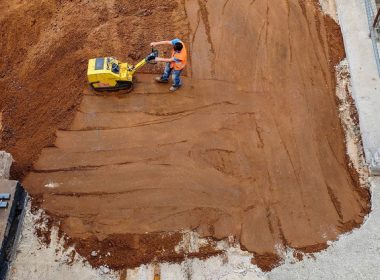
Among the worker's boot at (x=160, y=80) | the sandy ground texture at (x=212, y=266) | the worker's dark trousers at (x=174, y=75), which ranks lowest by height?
the sandy ground texture at (x=212, y=266)

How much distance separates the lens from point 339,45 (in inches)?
425

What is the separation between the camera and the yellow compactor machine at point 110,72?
30.1 feet

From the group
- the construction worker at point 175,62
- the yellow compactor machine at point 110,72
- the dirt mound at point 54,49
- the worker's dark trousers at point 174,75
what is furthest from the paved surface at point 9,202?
the worker's dark trousers at point 174,75

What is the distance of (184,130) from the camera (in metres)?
9.35

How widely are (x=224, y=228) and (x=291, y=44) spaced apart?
16.8ft

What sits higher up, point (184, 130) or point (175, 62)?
point (175, 62)

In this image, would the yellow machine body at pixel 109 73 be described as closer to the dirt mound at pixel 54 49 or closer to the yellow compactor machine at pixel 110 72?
Answer: the yellow compactor machine at pixel 110 72

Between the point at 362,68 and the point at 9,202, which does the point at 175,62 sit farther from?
the point at 362,68

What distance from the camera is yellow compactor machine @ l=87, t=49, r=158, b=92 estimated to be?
9.19 m

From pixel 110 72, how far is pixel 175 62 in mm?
1435

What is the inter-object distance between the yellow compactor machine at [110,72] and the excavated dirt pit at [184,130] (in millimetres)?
380

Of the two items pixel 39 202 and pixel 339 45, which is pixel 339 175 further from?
pixel 39 202

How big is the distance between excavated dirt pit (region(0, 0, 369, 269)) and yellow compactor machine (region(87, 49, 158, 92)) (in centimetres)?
38

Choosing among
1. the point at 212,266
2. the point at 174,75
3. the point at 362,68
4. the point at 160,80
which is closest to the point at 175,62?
the point at 174,75
